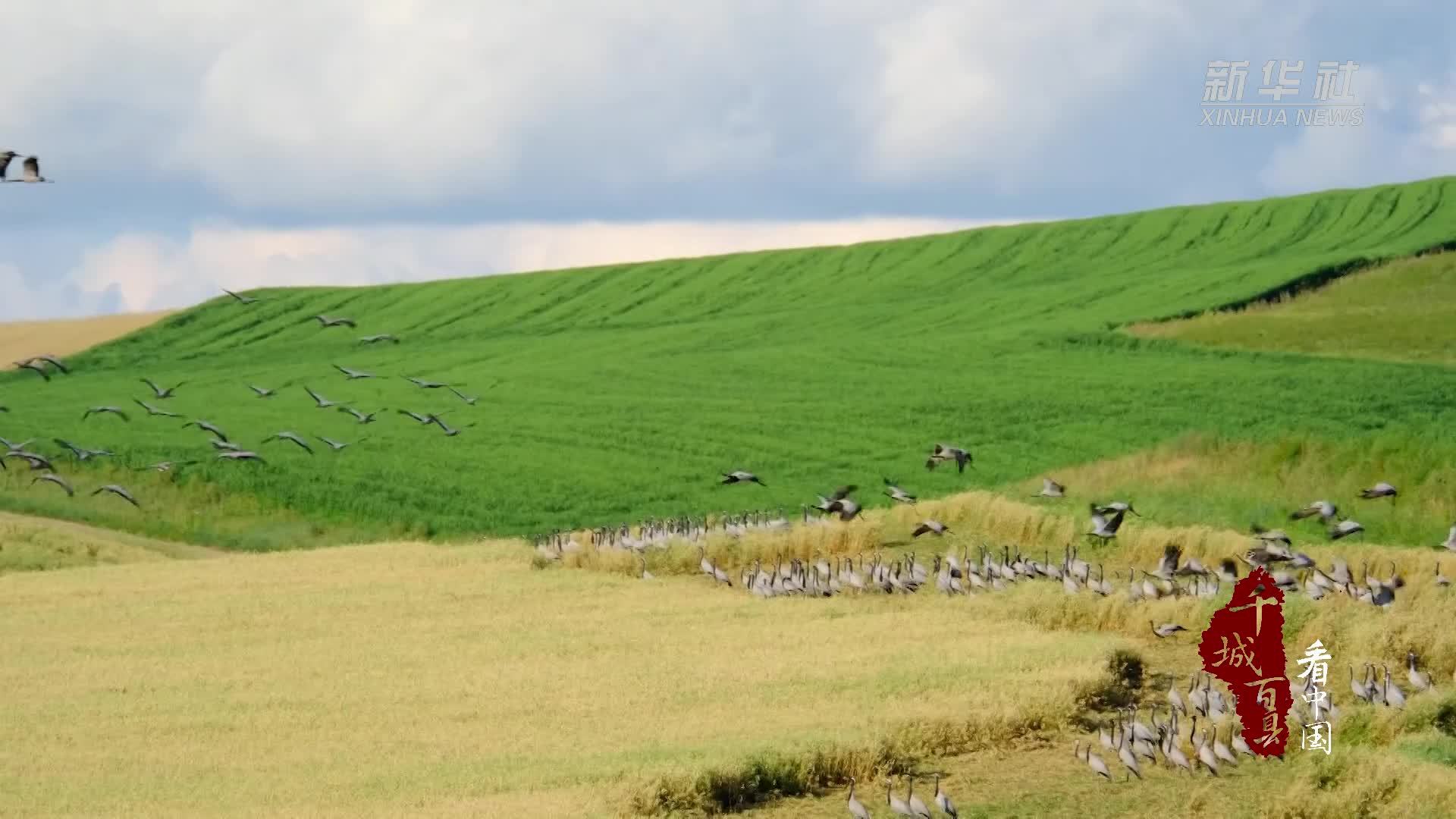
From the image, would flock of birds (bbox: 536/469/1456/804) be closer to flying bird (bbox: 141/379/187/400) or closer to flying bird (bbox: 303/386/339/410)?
flying bird (bbox: 303/386/339/410)

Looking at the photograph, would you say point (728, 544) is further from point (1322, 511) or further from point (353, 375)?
point (1322, 511)

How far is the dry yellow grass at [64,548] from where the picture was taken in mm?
30625

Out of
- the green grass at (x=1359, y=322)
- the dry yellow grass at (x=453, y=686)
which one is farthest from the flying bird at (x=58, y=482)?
the green grass at (x=1359, y=322)

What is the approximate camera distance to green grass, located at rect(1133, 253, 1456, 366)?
52.5 meters

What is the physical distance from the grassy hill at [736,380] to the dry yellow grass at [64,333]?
5.76 ft

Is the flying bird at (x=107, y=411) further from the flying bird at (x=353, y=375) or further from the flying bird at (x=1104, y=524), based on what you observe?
the flying bird at (x=1104, y=524)

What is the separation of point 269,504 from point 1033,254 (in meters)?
46.0

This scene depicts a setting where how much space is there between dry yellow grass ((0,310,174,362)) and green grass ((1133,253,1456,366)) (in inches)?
1697

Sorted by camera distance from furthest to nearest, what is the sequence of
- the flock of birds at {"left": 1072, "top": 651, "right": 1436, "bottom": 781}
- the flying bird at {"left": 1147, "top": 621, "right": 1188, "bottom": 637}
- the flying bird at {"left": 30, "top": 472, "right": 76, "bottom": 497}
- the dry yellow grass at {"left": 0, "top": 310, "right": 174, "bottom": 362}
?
the dry yellow grass at {"left": 0, "top": 310, "right": 174, "bottom": 362} → the flying bird at {"left": 30, "top": 472, "right": 76, "bottom": 497} → the flying bird at {"left": 1147, "top": 621, "right": 1188, "bottom": 637} → the flock of birds at {"left": 1072, "top": 651, "right": 1436, "bottom": 781}

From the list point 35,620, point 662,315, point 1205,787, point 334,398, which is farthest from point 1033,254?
point 1205,787

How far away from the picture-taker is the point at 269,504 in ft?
131

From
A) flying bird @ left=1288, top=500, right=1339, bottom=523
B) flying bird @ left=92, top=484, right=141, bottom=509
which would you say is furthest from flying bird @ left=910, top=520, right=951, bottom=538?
flying bird @ left=92, top=484, right=141, bottom=509

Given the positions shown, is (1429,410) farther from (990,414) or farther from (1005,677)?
(1005,677)

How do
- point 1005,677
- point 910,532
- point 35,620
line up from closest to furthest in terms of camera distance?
1. point 1005,677
2. point 35,620
3. point 910,532
